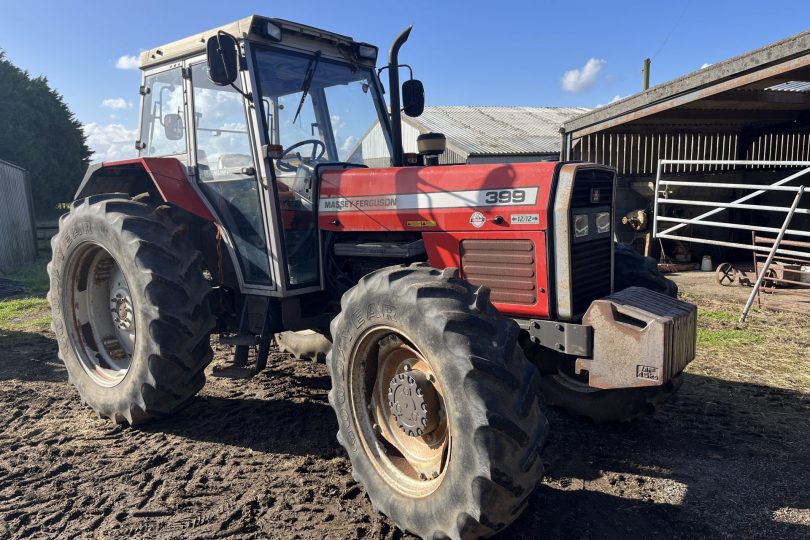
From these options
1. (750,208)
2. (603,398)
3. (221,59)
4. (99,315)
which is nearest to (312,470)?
(603,398)

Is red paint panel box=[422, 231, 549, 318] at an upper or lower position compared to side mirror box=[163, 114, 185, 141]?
lower

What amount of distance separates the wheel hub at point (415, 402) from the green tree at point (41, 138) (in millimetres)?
29513

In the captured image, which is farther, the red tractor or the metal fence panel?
the metal fence panel

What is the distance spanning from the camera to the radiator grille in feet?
10.9

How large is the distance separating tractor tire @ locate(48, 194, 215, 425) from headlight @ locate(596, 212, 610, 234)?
8.19 feet

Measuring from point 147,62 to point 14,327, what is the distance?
15.3 ft

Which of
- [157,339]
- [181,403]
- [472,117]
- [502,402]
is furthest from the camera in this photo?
[472,117]

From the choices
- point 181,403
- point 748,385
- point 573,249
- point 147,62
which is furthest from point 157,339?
point 748,385

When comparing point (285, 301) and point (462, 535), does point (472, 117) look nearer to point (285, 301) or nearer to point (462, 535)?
point (285, 301)

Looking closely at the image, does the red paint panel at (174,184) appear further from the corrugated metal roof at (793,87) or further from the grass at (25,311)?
the corrugated metal roof at (793,87)

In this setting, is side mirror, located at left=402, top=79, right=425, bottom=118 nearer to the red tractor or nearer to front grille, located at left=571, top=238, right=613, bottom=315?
the red tractor

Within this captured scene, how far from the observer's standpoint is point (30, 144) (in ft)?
90.2

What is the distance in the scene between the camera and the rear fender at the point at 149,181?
14.1 feet

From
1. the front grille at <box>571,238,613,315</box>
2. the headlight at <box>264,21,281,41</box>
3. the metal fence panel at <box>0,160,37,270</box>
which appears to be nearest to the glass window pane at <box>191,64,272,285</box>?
the headlight at <box>264,21,281,41</box>
